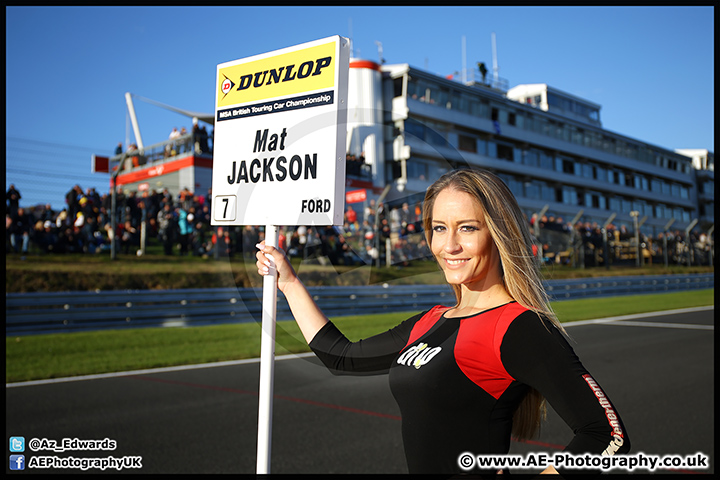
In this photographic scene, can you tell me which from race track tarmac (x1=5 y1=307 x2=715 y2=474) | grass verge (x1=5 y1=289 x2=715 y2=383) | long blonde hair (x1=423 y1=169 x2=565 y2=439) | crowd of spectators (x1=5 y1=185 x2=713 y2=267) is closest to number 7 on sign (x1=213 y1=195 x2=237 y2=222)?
crowd of spectators (x1=5 y1=185 x2=713 y2=267)

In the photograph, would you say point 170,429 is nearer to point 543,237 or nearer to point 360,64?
point 543,237

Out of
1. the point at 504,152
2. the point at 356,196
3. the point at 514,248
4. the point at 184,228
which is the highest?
the point at 504,152

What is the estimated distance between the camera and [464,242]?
5.45 ft

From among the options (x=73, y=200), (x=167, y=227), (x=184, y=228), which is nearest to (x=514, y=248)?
(x=184, y=228)

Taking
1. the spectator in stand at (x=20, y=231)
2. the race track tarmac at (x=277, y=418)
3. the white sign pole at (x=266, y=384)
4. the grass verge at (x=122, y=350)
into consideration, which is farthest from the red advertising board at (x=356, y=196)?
the spectator in stand at (x=20, y=231)

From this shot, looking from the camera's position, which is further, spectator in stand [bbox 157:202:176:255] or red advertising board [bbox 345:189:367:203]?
spectator in stand [bbox 157:202:176:255]

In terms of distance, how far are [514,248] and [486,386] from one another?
0.41 metres

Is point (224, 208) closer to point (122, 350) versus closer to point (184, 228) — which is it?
point (122, 350)

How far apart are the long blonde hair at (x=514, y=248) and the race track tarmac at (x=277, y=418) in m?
2.79

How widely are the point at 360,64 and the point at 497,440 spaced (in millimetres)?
35148

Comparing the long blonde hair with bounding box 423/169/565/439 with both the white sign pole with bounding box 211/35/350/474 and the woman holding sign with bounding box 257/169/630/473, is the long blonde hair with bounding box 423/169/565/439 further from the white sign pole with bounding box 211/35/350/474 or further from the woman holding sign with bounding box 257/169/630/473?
the white sign pole with bounding box 211/35/350/474

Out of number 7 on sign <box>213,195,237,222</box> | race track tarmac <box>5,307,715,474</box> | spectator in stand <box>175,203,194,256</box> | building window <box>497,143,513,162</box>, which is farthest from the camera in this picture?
building window <box>497,143,513,162</box>

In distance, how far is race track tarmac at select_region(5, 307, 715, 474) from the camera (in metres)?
4.37

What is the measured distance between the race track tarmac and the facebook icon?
0.03m
